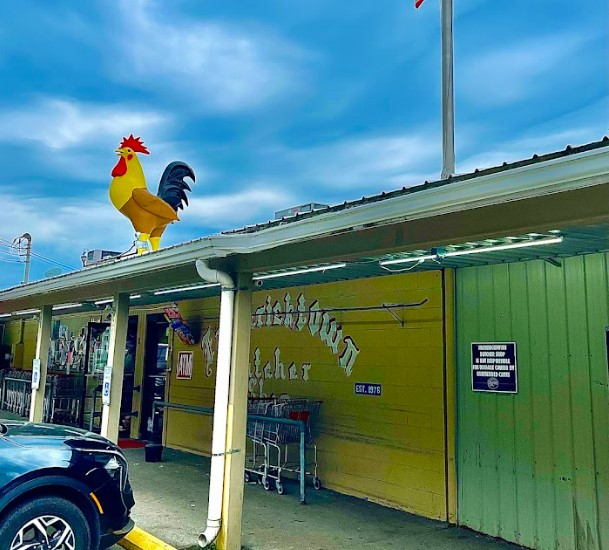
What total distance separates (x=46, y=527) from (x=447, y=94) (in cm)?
656

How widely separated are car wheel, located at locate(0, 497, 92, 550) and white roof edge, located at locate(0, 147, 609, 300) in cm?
232

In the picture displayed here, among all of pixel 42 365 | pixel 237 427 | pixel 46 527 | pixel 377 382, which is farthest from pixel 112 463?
pixel 42 365

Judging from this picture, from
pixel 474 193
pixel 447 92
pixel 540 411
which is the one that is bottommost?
pixel 540 411

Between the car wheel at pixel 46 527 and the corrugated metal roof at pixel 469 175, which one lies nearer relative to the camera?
the corrugated metal roof at pixel 469 175

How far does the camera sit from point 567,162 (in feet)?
9.45

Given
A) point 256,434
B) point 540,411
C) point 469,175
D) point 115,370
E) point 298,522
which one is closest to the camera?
point 469,175

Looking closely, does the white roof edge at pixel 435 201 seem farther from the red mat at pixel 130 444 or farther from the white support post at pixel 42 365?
the red mat at pixel 130 444

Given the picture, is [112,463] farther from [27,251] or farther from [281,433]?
[27,251]

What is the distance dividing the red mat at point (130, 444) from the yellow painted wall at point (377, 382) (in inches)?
138

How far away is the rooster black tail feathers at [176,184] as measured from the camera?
11656mm

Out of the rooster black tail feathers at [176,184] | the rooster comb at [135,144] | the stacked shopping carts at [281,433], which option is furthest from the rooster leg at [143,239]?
the stacked shopping carts at [281,433]


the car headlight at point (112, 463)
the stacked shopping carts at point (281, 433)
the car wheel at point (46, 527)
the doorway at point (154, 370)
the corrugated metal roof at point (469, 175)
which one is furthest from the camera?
the doorway at point (154, 370)

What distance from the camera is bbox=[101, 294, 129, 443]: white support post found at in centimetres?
816

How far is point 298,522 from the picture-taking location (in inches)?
262
